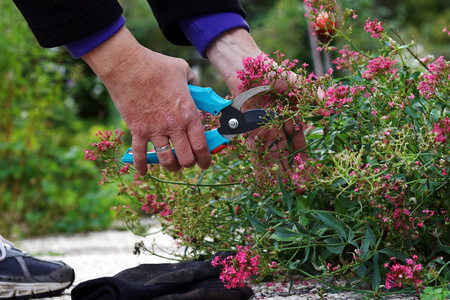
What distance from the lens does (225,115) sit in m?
1.79

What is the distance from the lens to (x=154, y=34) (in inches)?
416

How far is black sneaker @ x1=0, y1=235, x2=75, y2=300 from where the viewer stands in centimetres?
208

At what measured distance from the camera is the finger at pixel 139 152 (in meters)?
1.71

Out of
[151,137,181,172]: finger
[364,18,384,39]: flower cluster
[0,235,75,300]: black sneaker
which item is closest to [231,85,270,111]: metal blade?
[151,137,181,172]: finger

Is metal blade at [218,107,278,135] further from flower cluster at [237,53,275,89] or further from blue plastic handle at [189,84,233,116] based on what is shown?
flower cluster at [237,53,275,89]

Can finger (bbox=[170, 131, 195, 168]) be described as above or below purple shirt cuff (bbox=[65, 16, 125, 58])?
below

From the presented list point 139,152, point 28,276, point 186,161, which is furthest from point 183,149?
point 28,276

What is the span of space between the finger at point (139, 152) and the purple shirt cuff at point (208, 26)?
0.54 m

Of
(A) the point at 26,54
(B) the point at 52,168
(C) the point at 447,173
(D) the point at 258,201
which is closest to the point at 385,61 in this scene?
(C) the point at 447,173

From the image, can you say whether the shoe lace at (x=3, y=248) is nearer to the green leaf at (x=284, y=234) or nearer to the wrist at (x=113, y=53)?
the wrist at (x=113, y=53)

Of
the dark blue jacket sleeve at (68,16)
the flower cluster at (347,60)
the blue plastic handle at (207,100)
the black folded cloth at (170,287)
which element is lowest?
the black folded cloth at (170,287)

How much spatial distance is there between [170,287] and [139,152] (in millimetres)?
457

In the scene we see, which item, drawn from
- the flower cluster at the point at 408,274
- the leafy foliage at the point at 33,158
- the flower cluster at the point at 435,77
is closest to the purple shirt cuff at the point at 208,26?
the flower cluster at the point at 435,77

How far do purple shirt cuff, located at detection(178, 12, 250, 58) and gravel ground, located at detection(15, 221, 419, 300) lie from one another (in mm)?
Result: 759
